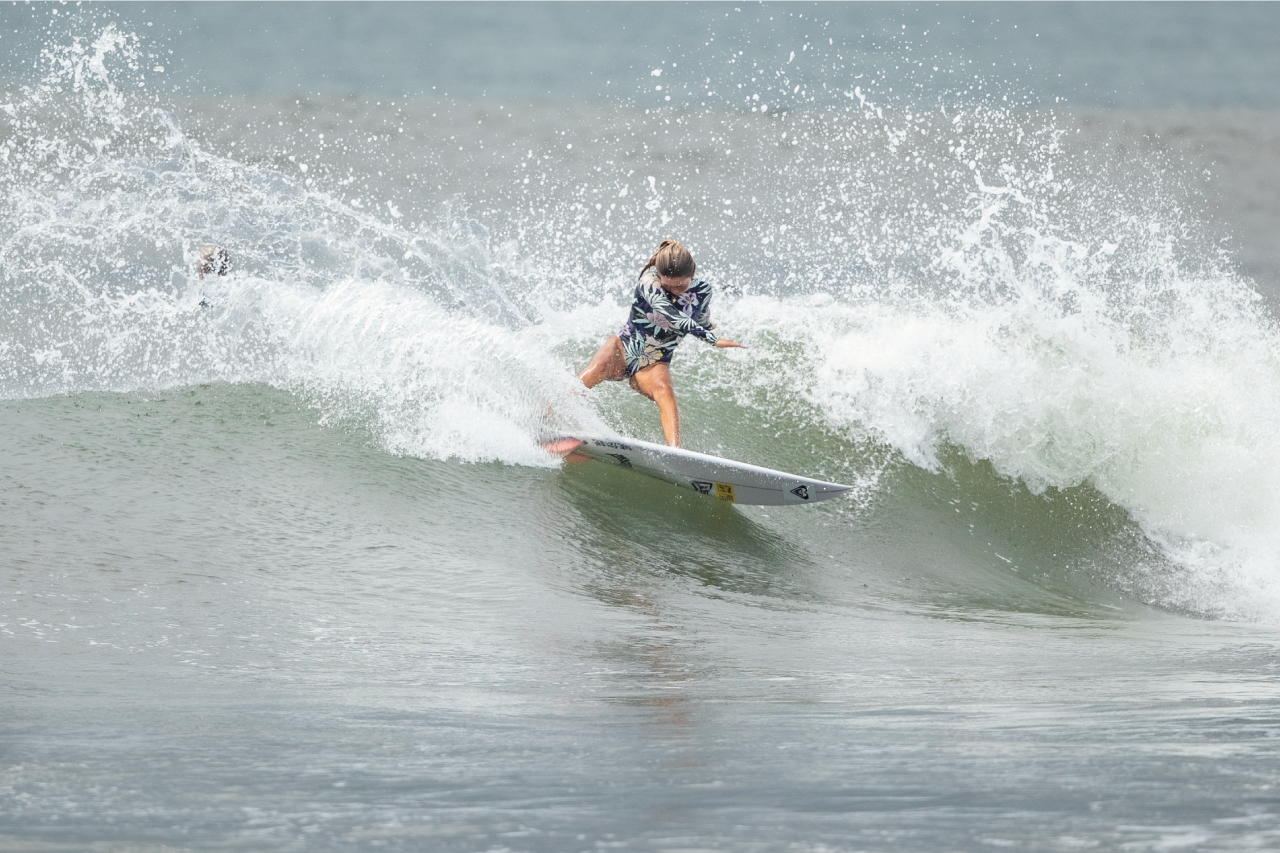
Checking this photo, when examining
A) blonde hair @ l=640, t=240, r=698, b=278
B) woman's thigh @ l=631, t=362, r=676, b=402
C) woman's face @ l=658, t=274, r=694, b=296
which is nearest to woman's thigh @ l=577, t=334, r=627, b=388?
woman's thigh @ l=631, t=362, r=676, b=402

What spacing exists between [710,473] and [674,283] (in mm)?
1052

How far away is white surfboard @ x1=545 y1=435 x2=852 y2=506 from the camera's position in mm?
6289

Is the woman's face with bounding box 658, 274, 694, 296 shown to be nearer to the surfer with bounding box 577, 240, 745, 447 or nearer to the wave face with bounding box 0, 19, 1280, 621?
the surfer with bounding box 577, 240, 745, 447

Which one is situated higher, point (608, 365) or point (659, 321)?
point (659, 321)

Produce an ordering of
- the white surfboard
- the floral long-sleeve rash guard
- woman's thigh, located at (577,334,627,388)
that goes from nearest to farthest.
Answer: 1. the white surfboard
2. the floral long-sleeve rash guard
3. woman's thigh, located at (577,334,627,388)

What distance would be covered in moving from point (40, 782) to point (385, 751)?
0.60m

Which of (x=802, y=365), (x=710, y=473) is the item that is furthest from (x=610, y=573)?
(x=802, y=365)

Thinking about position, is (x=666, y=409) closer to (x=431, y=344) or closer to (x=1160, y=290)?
(x=431, y=344)

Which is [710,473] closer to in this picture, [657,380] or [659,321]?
[657,380]

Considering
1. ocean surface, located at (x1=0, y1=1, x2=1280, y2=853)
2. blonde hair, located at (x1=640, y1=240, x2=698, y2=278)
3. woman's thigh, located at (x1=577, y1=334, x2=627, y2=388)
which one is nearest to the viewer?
ocean surface, located at (x1=0, y1=1, x2=1280, y2=853)

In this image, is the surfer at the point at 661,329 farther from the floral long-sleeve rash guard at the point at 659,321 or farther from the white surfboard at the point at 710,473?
the white surfboard at the point at 710,473

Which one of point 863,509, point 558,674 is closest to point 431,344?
point 863,509

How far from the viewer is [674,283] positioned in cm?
666

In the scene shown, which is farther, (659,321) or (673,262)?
(659,321)
